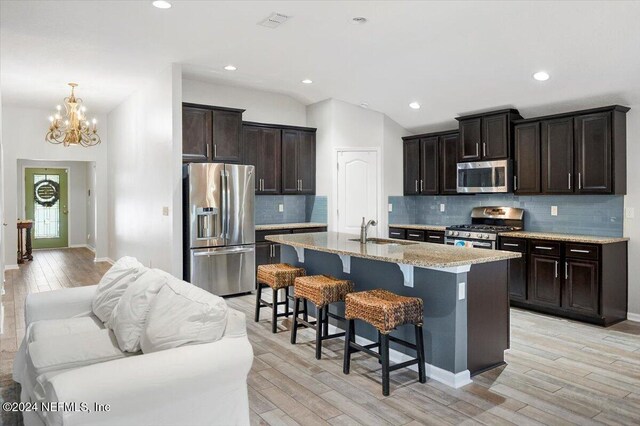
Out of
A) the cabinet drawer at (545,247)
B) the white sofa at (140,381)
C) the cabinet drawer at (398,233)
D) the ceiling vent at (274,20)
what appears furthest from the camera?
the cabinet drawer at (398,233)

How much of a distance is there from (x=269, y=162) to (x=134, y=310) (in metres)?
4.48

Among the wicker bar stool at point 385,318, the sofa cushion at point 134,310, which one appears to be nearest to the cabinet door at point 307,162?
the wicker bar stool at point 385,318

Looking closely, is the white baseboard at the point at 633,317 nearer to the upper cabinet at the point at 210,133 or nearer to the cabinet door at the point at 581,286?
the cabinet door at the point at 581,286

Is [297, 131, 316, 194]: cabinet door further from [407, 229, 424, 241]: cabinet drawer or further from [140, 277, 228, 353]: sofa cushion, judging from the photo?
[140, 277, 228, 353]: sofa cushion

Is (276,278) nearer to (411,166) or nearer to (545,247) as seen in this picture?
(545,247)

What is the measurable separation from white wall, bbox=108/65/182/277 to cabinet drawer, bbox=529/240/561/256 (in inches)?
166

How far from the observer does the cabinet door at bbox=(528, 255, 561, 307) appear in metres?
4.96

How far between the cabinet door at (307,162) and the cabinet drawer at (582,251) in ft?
12.5

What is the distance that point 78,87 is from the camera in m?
6.70

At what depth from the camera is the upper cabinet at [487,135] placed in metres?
5.64

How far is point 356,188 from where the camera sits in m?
7.03

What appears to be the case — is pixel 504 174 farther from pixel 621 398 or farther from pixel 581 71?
pixel 621 398

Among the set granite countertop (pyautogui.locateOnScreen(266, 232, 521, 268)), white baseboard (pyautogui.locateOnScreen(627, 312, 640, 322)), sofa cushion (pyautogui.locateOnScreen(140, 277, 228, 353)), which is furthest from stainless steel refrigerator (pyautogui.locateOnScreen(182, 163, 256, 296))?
white baseboard (pyautogui.locateOnScreen(627, 312, 640, 322))

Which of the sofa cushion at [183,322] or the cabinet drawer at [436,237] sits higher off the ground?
the cabinet drawer at [436,237]
